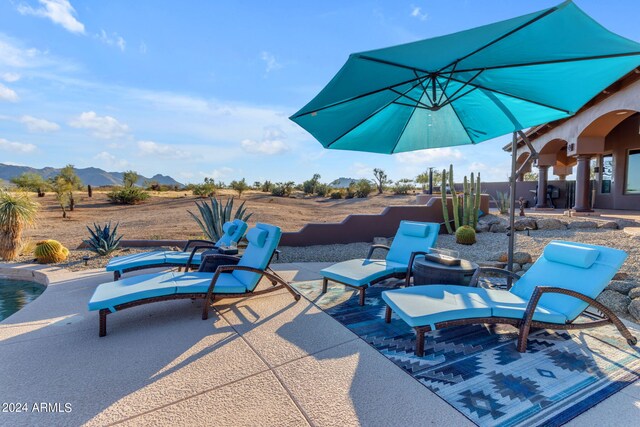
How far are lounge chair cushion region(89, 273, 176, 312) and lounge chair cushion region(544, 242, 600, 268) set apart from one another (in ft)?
13.7

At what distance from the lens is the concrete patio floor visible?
2039mm

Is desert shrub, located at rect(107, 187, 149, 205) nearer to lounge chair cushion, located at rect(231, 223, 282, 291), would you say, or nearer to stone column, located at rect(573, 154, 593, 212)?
lounge chair cushion, located at rect(231, 223, 282, 291)

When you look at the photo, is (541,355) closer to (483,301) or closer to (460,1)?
(483,301)

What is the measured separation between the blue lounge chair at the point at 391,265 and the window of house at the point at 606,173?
11.9 m

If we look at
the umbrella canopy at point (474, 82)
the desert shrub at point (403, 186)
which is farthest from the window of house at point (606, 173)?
the desert shrub at point (403, 186)

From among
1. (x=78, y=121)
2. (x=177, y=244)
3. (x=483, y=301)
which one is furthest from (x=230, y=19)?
(x=78, y=121)

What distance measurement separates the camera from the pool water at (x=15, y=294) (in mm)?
4324

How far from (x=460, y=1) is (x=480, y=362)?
654 centimetres

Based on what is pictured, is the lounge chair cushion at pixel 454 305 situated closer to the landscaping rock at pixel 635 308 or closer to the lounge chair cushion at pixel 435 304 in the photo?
the lounge chair cushion at pixel 435 304

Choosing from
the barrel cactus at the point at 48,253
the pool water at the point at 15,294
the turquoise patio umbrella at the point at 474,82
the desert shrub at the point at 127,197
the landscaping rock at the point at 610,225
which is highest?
the turquoise patio umbrella at the point at 474,82

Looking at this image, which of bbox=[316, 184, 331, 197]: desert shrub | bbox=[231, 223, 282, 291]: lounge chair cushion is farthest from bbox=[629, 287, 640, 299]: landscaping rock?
bbox=[316, 184, 331, 197]: desert shrub

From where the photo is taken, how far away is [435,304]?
9.62 ft

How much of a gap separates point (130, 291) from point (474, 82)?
480 centimetres

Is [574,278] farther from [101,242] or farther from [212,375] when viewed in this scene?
[101,242]
